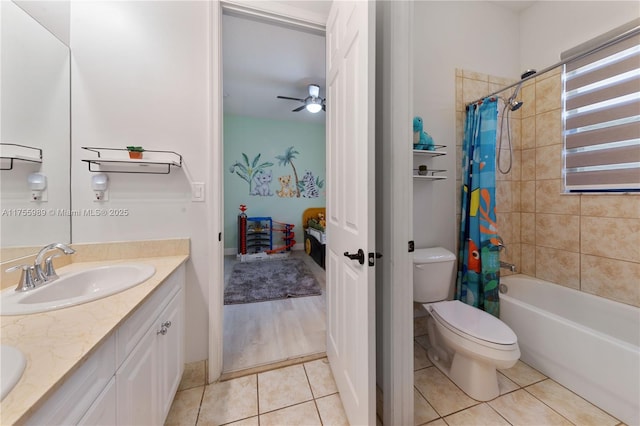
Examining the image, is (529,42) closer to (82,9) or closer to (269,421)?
(82,9)

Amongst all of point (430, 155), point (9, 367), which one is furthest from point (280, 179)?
point (9, 367)

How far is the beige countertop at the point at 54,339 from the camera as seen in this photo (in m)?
0.42

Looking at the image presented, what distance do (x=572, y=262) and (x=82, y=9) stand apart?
11.8ft

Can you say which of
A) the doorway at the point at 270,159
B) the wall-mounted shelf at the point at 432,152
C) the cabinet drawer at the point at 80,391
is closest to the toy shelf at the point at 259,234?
the doorway at the point at 270,159

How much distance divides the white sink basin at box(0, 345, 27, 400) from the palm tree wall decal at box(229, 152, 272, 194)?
415 cm

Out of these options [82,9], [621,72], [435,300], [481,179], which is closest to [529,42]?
[621,72]

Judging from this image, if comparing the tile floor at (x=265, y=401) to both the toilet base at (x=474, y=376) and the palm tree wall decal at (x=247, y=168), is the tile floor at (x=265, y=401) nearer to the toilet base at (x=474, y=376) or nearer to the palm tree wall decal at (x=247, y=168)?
the toilet base at (x=474, y=376)

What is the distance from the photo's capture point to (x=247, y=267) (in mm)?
3717

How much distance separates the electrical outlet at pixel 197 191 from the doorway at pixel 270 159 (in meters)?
0.19

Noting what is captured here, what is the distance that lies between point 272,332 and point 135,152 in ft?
5.33

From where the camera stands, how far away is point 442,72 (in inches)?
72.9

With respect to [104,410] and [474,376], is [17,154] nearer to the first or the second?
[104,410]

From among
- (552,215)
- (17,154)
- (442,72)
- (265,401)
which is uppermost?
(442,72)

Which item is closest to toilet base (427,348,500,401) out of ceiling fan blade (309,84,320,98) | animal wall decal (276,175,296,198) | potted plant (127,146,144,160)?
potted plant (127,146,144,160)
